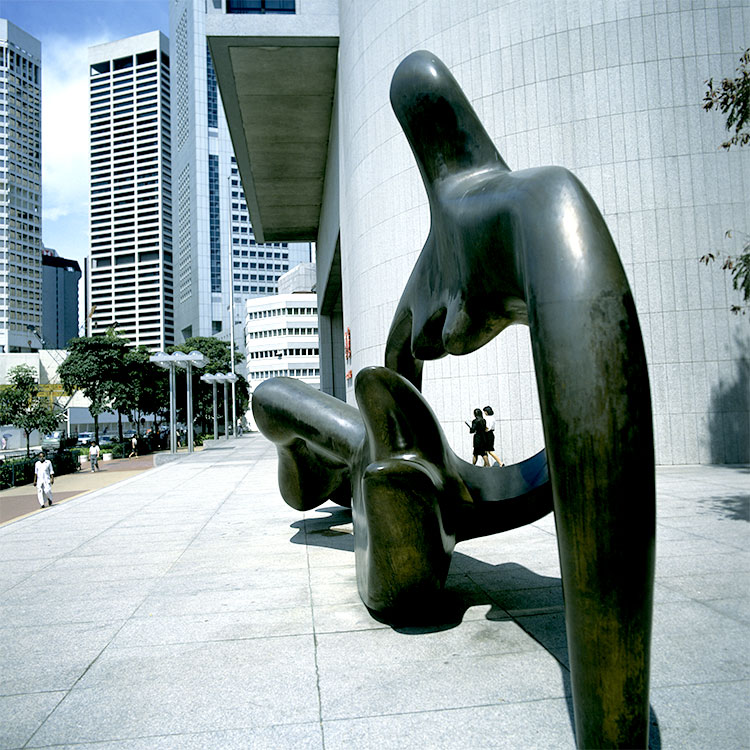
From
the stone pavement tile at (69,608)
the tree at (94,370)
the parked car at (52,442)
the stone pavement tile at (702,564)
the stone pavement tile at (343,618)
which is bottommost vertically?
the parked car at (52,442)

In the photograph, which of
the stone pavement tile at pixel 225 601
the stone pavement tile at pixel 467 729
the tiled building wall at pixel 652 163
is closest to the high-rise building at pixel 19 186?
the tiled building wall at pixel 652 163

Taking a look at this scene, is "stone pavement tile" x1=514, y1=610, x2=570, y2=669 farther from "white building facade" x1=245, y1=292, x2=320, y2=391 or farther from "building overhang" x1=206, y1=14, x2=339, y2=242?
"white building facade" x1=245, y1=292, x2=320, y2=391

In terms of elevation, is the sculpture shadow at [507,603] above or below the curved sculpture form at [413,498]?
below

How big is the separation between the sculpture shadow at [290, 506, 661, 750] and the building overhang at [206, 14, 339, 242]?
650 inches

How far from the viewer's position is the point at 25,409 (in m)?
31.6

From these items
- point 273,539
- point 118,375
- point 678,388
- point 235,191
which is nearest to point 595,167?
point 678,388

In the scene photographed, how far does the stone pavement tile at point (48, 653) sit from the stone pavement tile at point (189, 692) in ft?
0.48

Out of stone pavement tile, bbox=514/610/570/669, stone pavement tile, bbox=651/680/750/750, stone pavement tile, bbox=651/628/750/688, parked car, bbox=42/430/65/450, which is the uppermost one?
stone pavement tile, bbox=651/680/750/750

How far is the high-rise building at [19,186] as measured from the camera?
76062mm

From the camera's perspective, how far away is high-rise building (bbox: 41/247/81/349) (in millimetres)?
174250

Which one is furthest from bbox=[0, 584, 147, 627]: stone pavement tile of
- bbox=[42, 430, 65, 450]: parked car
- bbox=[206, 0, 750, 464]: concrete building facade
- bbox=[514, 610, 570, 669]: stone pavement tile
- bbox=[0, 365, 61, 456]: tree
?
bbox=[42, 430, 65, 450]: parked car

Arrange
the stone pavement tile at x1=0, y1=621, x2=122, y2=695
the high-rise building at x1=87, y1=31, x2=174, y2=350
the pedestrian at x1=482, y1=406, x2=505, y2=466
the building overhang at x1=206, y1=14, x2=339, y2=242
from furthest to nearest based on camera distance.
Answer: the high-rise building at x1=87, y1=31, x2=174, y2=350 → the building overhang at x1=206, y1=14, x2=339, y2=242 → the pedestrian at x1=482, y1=406, x2=505, y2=466 → the stone pavement tile at x1=0, y1=621, x2=122, y2=695

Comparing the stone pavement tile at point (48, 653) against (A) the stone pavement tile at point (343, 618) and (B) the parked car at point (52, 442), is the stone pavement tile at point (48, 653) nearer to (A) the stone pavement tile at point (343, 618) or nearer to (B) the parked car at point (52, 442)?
(A) the stone pavement tile at point (343, 618)

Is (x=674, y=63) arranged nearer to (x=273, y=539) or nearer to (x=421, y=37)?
(x=421, y=37)
